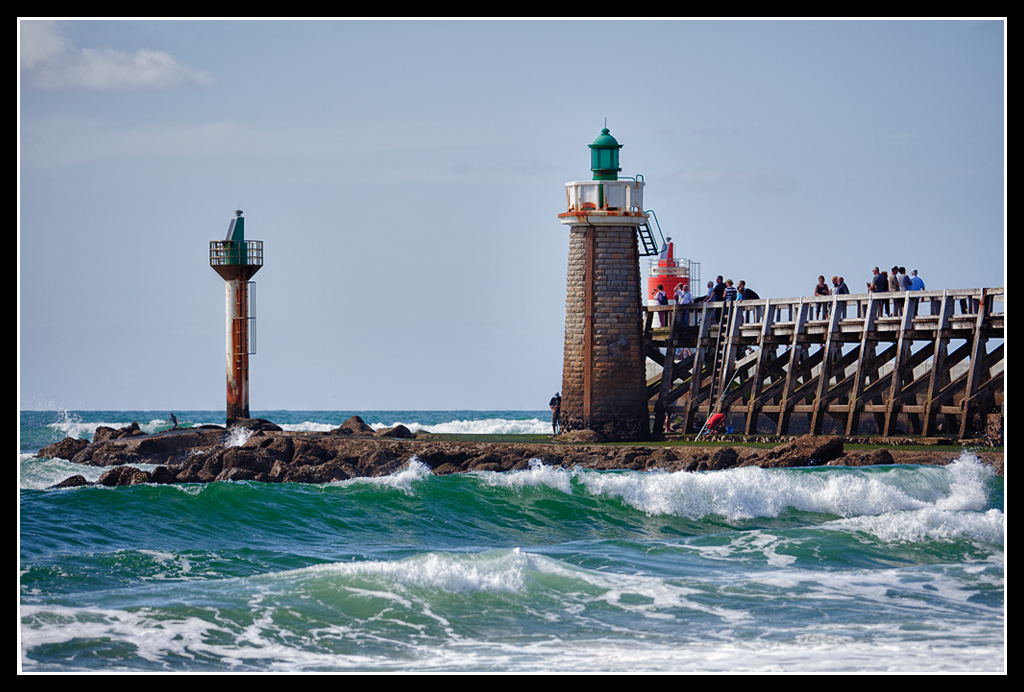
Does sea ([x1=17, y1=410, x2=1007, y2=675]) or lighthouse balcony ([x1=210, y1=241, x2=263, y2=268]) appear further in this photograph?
lighthouse balcony ([x1=210, y1=241, x2=263, y2=268])

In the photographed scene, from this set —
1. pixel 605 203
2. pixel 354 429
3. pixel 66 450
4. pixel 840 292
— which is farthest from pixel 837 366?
pixel 66 450

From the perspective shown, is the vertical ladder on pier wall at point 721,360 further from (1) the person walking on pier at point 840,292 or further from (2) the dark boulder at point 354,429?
(2) the dark boulder at point 354,429

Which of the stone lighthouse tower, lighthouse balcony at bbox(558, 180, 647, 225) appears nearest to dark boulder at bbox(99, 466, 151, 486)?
the stone lighthouse tower

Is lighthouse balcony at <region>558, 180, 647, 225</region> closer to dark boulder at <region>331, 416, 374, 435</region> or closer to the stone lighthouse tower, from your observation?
the stone lighthouse tower

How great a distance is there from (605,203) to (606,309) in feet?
6.60

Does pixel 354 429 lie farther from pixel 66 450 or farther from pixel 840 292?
pixel 840 292

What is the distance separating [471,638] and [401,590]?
1459 mm

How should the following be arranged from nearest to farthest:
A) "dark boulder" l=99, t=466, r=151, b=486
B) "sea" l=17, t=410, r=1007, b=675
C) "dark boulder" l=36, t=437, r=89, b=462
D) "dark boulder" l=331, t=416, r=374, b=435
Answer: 1. "sea" l=17, t=410, r=1007, b=675
2. "dark boulder" l=99, t=466, r=151, b=486
3. "dark boulder" l=331, t=416, r=374, b=435
4. "dark boulder" l=36, t=437, r=89, b=462

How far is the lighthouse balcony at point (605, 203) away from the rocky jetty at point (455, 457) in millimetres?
4104

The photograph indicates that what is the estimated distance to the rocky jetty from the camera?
20.4m

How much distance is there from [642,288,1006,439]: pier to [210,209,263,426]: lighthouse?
8.94 metres
